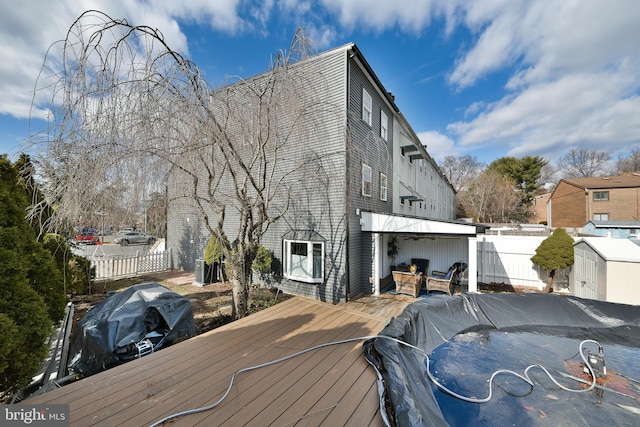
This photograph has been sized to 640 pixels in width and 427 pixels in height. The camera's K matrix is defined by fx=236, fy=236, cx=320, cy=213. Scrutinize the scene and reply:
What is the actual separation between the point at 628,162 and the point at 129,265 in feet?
185

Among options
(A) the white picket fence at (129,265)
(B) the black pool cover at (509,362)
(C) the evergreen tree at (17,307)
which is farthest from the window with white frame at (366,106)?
(A) the white picket fence at (129,265)

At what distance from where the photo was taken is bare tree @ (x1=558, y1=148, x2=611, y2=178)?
112ft

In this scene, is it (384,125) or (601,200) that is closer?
(384,125)

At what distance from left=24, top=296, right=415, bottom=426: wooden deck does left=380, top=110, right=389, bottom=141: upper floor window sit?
8023 mm

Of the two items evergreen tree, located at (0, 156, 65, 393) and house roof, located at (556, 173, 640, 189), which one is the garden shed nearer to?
evergreen tree, located at (0, 156, 65, 393)

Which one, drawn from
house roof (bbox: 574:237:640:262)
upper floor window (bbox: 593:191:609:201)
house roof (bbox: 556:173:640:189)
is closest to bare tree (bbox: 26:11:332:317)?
house roof (bbox: 574:237:640:262)

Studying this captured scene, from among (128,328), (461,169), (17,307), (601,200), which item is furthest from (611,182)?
(17,307)

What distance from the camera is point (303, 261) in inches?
311

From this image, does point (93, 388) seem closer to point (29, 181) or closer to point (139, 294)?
point (139, 294)

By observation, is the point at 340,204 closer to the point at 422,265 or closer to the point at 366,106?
the point at 366,106

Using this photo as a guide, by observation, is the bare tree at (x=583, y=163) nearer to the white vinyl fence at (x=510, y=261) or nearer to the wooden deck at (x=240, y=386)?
the white vinyl fence at (x=510, y=261)

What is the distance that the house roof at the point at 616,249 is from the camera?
5934 millimetres

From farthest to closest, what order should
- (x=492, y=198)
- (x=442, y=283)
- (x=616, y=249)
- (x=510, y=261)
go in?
(x=492, y=198) → (x=510, y=261) → (x=442, y=283) → (x=616, y=249)

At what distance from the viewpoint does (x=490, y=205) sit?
3088 centimetres
